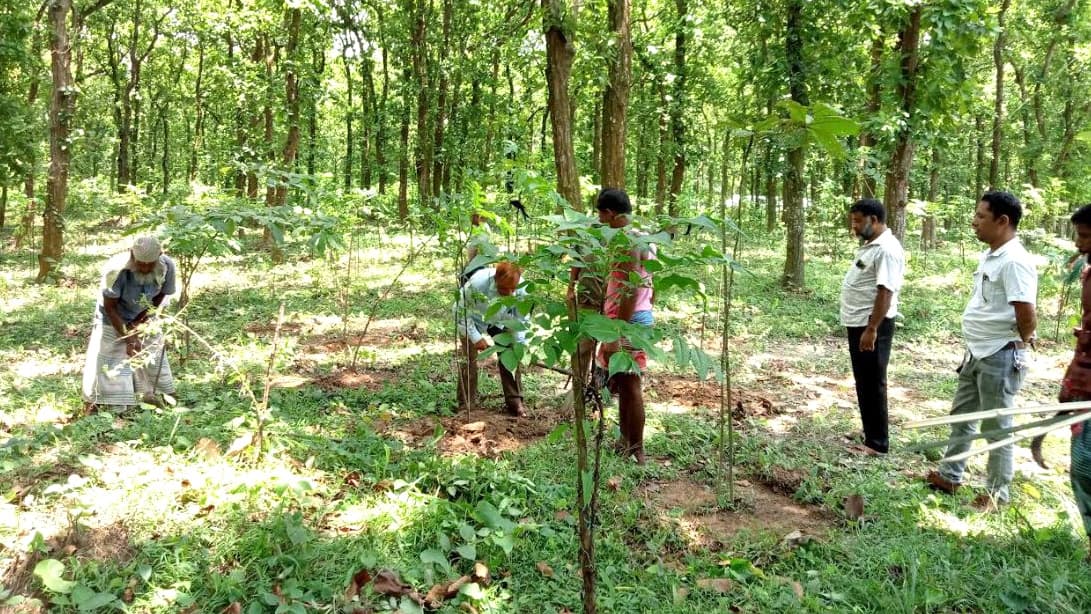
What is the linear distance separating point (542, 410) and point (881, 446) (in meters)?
2.66

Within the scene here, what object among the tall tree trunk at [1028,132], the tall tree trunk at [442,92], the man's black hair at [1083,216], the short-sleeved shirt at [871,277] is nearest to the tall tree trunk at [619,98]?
the short-sleeved shirt at [871,277]

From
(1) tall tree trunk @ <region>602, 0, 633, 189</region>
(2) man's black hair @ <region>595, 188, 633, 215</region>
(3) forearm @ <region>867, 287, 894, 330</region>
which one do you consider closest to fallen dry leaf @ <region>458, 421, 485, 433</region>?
(2) man's black hair @ <region>595, 188, 633, 215</region>

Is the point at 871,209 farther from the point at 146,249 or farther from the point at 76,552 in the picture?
the point at 146,249

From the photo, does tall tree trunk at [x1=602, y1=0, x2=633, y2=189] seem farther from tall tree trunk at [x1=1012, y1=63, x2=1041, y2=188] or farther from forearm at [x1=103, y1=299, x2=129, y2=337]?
tall tree trunk at [x1=1012, y1=63, x2=1041, y2=188]

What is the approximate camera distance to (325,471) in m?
3.84

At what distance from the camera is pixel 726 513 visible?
3936 mm

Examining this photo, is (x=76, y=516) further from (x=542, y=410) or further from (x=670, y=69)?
(x=670, y=69)

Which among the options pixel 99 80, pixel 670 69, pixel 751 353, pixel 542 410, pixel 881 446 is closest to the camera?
pixel 881 446

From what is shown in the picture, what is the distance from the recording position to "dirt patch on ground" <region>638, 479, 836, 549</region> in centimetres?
371

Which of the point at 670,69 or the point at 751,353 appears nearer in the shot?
the point at 751,353

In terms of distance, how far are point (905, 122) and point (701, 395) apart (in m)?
4.77

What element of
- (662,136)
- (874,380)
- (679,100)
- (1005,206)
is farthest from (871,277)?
(662,136)

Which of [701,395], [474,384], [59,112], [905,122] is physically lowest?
[701,395]

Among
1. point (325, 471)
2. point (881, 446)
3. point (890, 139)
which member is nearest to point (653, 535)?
point (325, 471)
